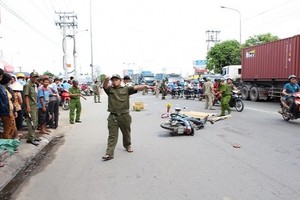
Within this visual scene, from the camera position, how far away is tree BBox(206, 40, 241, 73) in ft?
164

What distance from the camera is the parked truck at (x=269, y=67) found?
19391mm

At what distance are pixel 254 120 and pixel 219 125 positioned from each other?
1795mm

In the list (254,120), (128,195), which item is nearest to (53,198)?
(128,195)

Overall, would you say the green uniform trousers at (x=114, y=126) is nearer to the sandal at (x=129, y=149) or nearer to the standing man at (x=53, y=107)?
the sandal at (x=129, y=149)

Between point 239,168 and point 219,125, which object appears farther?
point 219,125

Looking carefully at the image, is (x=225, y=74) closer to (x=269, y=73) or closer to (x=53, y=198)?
(x=269, y=73)

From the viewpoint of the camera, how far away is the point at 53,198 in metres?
4.52

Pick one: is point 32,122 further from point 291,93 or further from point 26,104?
point 291,93

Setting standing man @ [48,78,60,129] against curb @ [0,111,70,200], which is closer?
curb @ [0,111,70,200]

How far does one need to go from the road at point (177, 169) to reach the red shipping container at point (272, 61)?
11198 mm

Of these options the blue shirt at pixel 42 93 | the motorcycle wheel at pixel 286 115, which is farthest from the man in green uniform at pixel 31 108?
the motorcycle wheel at pixel 286 115

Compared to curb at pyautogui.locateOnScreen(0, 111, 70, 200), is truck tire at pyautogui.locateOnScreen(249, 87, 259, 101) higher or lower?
higher

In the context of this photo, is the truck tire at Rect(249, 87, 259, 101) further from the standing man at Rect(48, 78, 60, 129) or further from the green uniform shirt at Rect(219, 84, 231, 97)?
the standing man at Rect(48, 78, 60, 129)

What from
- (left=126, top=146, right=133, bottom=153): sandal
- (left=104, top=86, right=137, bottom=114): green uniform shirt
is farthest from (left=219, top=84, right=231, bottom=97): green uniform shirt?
(left=104, top=86, right=137, bottom=114): green uniform shirt
